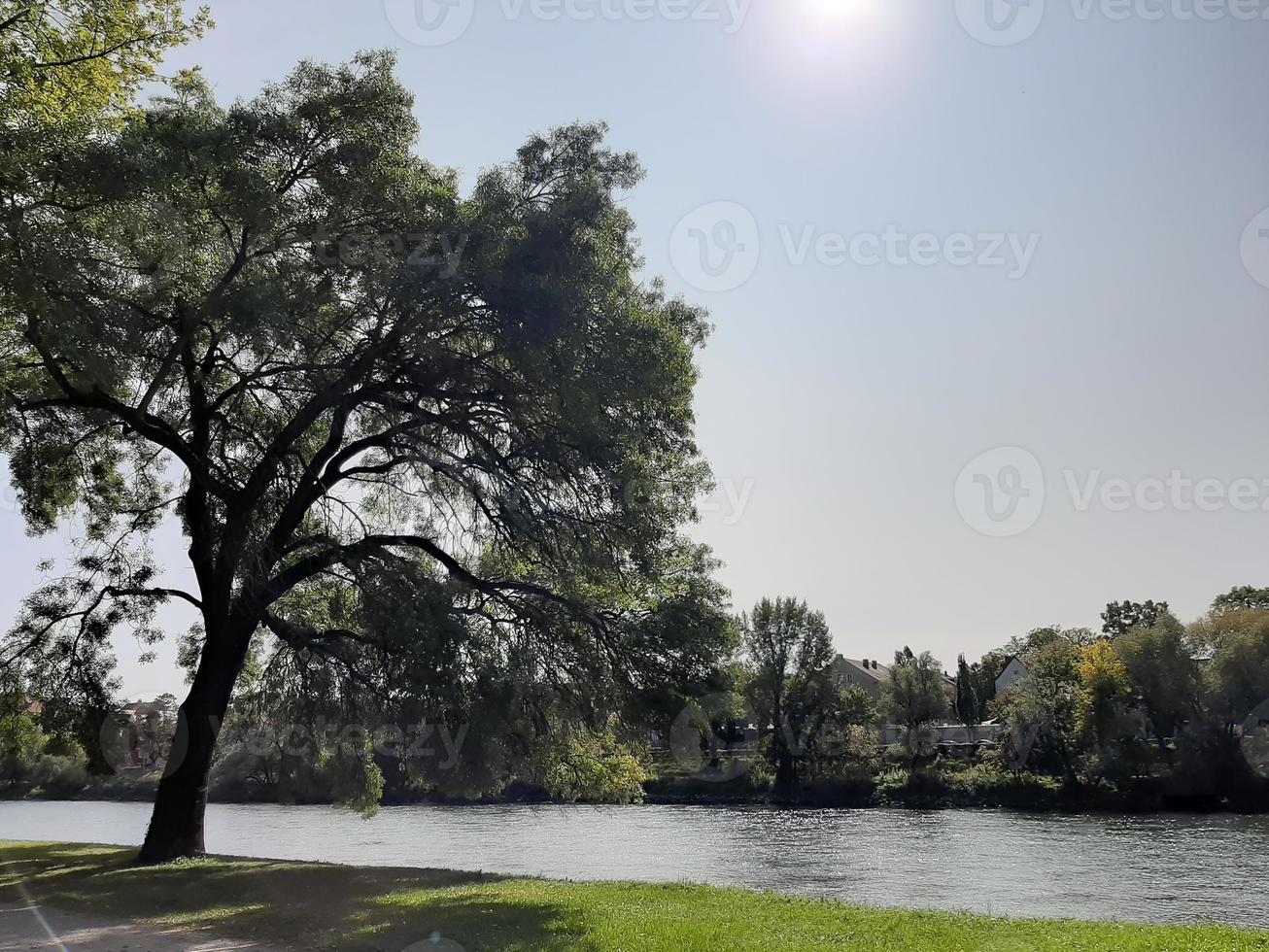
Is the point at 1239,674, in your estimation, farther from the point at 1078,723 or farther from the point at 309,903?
the point at 309,903

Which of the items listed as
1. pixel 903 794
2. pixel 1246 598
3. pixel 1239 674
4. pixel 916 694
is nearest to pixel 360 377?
A: pixel 903 794

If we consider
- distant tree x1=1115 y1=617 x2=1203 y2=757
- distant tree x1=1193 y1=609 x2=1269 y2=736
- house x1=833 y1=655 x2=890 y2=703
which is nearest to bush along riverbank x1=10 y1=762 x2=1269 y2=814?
distant tree x1=1115 y1=617 x2=1203 y2=757

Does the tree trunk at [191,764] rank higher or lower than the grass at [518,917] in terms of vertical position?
higher

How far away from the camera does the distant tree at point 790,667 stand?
2584 inches

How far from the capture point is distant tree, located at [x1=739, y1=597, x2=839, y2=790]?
215ft

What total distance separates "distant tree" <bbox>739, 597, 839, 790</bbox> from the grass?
51.1 metres

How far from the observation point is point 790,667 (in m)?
68.2

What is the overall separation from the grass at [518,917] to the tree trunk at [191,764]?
1191 millimetres

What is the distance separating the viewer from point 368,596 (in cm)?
1769

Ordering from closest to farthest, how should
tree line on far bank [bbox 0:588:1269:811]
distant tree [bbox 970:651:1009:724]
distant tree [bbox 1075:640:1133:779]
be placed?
tree line on far bank [bbox 0:588:1269:811] < distant tree [bbox 1075:640:1133:779] < distant tree [bbox 970:651:1009:724]

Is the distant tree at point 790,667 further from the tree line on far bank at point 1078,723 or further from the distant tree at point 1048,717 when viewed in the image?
the distant tree at point 1048,717

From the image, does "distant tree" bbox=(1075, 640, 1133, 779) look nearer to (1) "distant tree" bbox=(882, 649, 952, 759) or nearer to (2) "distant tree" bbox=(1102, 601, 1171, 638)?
(1) "distant tree" bbox=(882, 649, 952, 759)

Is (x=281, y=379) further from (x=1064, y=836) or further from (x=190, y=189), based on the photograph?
(x=1064, y=836)

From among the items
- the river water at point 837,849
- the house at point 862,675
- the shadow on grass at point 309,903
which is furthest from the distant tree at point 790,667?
the shadow on grass at point 309,903
